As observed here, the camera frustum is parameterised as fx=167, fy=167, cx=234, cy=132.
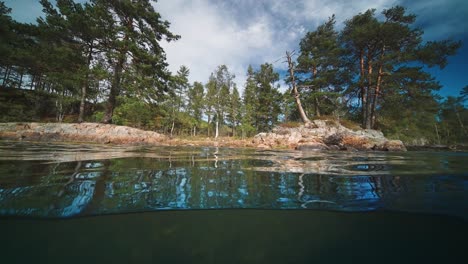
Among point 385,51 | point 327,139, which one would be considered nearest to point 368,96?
point 385,51

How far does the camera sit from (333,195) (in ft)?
5.99

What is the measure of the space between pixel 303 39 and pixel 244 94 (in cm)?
1516

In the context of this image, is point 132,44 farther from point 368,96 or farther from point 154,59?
point 368,96

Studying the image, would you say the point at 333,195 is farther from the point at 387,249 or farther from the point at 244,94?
the point at 244,94

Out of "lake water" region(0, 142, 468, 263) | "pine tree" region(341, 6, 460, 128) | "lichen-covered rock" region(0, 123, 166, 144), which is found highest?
"pine tree" region(341, 6, 460, 128)

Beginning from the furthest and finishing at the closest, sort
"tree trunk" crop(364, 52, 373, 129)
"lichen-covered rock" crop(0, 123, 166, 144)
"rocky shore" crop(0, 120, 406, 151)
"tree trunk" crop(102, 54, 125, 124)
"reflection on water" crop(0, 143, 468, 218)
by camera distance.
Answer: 1. "tree trunk" crop(364, 52, 373, 129)
2. "tree trunk" crop(102, 54, 125, 124)
3. "rocky shore" crop(0, 120, 406, 151)
4. "lichen-covered rock" crop(0, 123, 166, 144)
5. "reflection on water" crop(0, 143, 468, 218)

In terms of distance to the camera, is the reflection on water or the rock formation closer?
the reflection on water

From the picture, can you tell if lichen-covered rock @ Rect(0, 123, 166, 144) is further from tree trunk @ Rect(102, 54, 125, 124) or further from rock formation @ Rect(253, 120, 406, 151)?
rock formation @ Rect(253, 120, 406, 151)

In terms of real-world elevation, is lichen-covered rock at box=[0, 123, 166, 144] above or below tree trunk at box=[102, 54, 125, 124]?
below

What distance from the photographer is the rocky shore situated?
1005 cm

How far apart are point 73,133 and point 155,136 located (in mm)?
4717

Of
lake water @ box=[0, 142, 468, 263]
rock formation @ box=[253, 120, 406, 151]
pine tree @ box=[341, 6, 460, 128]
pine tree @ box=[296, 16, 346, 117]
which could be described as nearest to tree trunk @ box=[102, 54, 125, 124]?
rock formation @ box=[253, 120, 406, 151]

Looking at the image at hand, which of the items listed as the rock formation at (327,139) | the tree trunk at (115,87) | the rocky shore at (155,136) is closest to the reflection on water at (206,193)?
the rocky shore at (155,136)

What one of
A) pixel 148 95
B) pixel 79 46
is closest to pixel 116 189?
pixel 148 95
